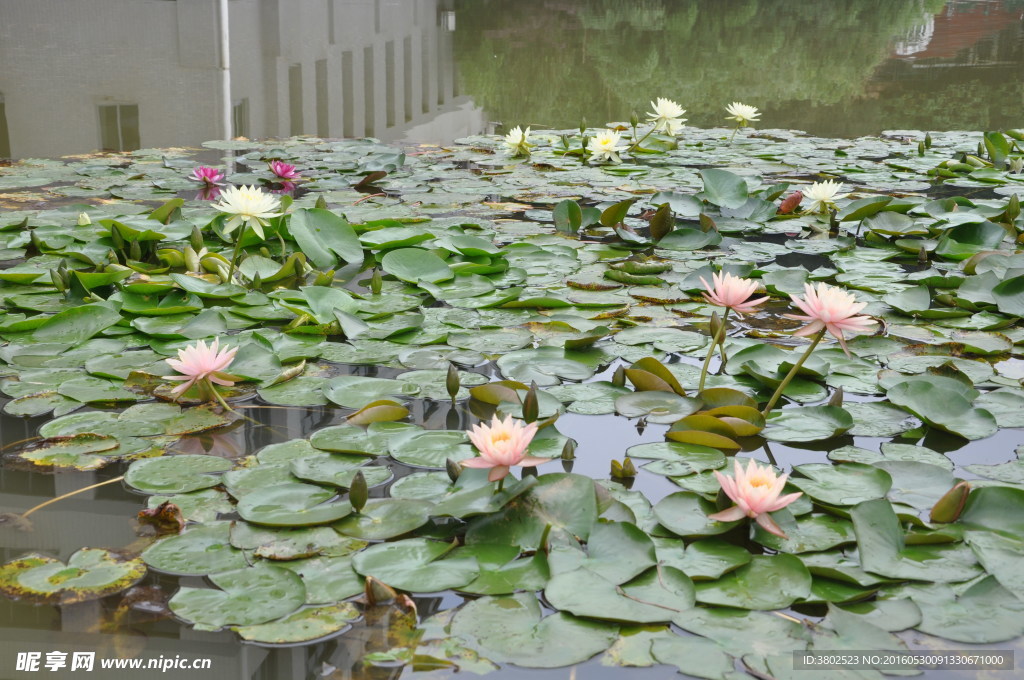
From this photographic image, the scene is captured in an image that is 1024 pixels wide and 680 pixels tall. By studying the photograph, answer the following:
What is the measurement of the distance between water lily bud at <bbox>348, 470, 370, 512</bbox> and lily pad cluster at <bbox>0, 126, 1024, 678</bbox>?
0.03m

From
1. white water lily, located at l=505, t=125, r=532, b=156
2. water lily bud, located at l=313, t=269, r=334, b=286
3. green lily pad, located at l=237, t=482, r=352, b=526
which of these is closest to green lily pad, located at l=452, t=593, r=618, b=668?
green lily pad, located at l=237, t=482, r=352, b=526

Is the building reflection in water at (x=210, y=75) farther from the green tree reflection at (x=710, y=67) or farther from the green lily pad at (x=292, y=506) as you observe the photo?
the green lily pad at (x=292, y=506)

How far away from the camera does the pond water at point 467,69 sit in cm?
671

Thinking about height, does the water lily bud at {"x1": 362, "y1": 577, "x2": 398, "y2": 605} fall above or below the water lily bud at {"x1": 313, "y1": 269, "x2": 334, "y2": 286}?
below

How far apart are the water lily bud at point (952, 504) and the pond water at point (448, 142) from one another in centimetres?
26

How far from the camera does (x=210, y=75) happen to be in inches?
341

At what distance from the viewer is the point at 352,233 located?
2984mm

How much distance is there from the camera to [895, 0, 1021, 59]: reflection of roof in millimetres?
12181

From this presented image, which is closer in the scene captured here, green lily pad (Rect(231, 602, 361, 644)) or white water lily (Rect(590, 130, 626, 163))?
green lily pad (Rect(231, 602, 361, 644))

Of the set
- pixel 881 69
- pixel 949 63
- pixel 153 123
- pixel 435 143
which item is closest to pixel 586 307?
pixel 435 143

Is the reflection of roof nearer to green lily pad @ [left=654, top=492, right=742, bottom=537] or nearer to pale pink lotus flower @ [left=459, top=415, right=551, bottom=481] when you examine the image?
green lily pad @ [left=654, top=492, right=742, bottom=537]

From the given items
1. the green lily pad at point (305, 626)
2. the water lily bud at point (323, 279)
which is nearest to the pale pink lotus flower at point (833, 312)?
the green lily pad at point (305, 626)

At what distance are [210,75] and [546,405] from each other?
7.91 m

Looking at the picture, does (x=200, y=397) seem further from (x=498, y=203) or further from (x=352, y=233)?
(x=498, y=203)
